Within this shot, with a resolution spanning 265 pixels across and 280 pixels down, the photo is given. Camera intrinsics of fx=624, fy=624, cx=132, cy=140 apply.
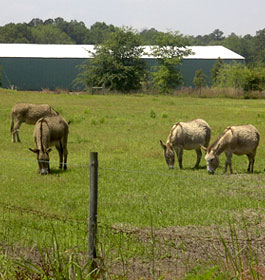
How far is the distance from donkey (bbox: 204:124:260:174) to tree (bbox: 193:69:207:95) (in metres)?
61.5

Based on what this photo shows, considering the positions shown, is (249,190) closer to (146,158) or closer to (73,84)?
(146,158)

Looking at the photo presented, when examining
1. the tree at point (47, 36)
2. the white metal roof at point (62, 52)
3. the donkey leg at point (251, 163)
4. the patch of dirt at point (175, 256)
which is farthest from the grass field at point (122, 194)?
the tree at point (47, 36)

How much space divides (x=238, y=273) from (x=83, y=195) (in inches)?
299

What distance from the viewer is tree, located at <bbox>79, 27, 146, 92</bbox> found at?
70125mm

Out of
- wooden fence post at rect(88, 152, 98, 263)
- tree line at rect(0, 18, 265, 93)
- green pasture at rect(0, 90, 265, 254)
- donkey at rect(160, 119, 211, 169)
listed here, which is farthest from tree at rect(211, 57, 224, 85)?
wooden fence post at rect(88, 152, 98, 263)

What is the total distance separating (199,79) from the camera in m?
80.2

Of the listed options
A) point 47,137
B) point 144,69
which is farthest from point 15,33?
point 47,137

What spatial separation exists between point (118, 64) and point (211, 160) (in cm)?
5468

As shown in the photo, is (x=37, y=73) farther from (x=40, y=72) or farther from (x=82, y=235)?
(x=82, y=235)

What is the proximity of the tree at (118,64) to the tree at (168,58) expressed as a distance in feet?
9.33

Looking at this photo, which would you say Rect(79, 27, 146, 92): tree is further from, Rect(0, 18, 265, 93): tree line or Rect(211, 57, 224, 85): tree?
Rect(211, 57, 224, 85): tree

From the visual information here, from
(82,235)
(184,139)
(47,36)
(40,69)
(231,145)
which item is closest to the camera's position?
(82,235)

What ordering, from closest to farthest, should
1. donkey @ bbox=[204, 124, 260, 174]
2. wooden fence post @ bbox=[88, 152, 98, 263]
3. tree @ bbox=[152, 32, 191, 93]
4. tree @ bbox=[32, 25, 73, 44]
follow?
wooden fence post @ bbox=[88, 152, 98, 263] < donkey @ bbox=[204, 124, 260, 174] < tree @ bbox=[152, 32, 191, 93] < tree @ bbox=[32, 25, 73, 44]

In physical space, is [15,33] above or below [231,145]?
above
